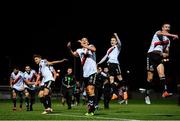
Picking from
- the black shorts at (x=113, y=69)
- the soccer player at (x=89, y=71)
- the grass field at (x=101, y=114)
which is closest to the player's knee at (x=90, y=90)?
the soccer player at (x=89, y=71)

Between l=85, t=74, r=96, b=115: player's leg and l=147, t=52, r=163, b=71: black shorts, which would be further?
l=85, t=74, r=96, b=115: player's leg

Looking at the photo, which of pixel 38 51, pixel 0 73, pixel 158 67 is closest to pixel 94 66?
pixel 158 67

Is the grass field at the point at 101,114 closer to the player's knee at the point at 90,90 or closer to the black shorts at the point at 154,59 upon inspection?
the player's knee at the point at 90,90

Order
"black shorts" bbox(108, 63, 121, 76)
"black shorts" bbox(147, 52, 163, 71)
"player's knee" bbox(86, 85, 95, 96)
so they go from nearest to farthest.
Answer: "black shorts" bbox(147, 52, 163, 71)
"player's knee" bbox(86, 85, 95, 96)
"black shorts" bbox(108, 63, 121, 76)

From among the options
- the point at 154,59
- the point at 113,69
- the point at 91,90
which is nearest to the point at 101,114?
the point at 91,90

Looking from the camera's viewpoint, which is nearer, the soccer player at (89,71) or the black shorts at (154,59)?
the black shorts at (154,59)

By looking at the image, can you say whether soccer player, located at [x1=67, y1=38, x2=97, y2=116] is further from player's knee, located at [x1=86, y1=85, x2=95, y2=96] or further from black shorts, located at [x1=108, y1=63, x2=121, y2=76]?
black shorts, located at [x1=108, y1=63, x2=121, y2=76]

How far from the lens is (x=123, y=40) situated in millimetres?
61781

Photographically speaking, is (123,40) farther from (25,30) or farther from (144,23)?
(25,30)

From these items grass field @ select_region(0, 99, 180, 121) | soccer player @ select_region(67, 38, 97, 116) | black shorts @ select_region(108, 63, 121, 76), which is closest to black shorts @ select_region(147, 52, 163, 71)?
grass field @ select_region(0, 99, 180, 121)

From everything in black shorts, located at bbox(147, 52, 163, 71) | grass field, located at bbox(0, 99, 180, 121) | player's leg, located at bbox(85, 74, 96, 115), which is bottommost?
grass field, located at bbox(0, 99, 180, 121)

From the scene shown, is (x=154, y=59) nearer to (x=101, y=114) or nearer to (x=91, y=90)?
(x=91, y=90)

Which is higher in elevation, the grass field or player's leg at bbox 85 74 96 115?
player's leg at bbox 85 74 96 115

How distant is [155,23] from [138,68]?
5550mm
